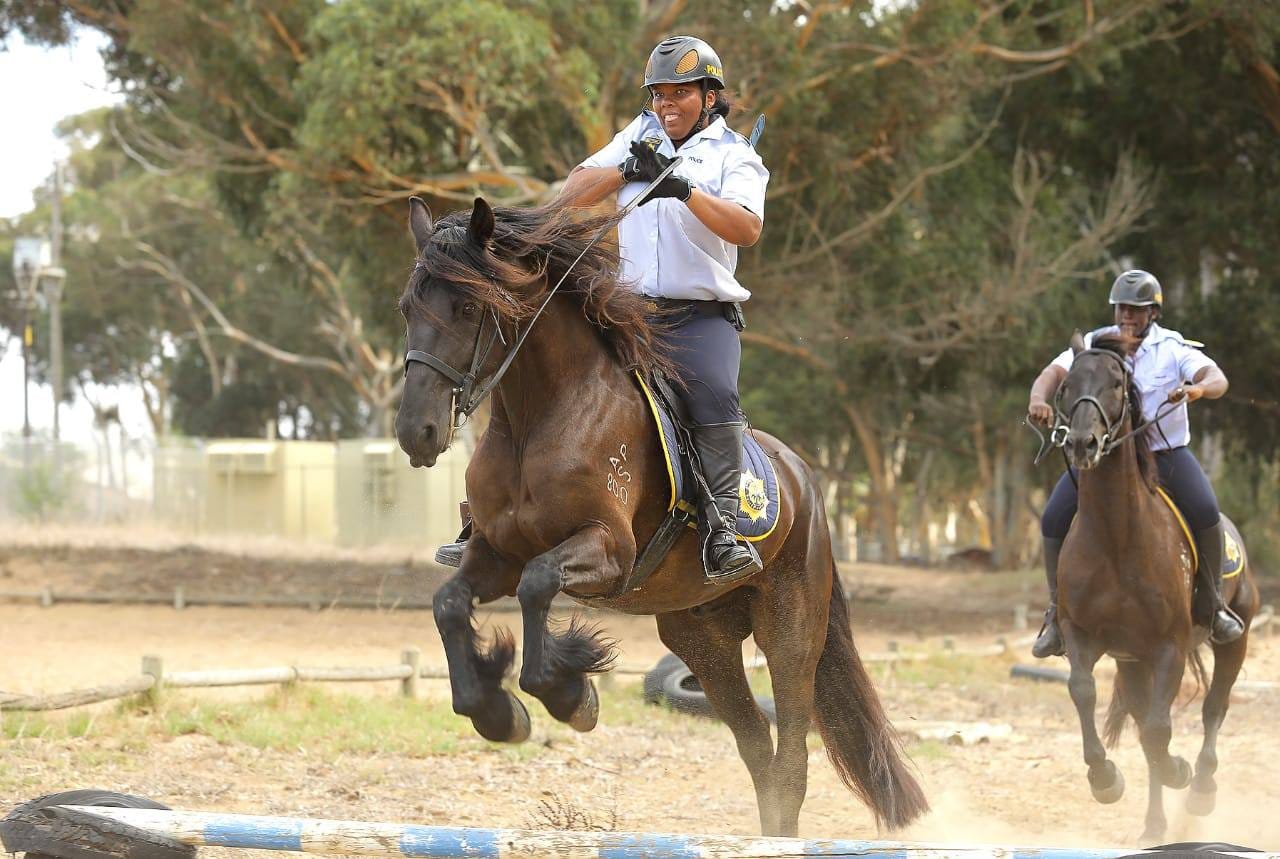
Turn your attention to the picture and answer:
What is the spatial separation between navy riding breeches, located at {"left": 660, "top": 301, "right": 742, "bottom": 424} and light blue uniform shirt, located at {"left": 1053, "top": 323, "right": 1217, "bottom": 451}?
10.9ft

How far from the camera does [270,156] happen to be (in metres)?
20.2

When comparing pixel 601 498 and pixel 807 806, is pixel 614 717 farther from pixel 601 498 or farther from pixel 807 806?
pixel 601 498

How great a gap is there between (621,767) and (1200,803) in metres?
3.83

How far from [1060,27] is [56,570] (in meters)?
18.8

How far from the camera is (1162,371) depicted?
902 centimetres

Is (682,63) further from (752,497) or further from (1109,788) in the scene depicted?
(1109,788)

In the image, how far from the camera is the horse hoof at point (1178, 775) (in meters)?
8.66

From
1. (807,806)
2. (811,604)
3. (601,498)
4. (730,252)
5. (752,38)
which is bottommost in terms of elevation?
(807,806)

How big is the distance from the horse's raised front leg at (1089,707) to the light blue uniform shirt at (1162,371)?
1371 millimetres

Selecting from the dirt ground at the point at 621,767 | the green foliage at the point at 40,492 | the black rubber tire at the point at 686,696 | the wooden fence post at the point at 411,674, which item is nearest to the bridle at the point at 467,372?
the dirt ground at the point at 621,767

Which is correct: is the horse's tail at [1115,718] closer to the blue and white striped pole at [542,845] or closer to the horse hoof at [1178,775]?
the horse hoof at [1178,775]

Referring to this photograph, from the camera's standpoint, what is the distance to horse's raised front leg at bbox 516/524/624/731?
525 cm

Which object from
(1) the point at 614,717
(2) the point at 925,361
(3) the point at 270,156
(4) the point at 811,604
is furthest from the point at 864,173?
(4) the point at 811,604

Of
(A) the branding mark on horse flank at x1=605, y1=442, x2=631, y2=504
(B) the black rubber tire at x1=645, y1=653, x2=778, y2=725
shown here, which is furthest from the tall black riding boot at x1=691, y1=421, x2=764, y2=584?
(B) the black rubber tire at x1=645, y1=653, x2=778, y2=725
